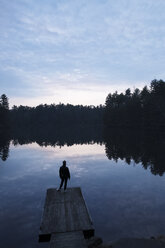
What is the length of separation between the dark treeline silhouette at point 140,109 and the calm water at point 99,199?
65709 mm

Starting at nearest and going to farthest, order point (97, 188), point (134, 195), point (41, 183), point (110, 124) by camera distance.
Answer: point (134, 195)
point (97, 188)
point (41, 183)
point (110, 124)

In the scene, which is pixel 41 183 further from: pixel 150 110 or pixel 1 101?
pixel 1 101

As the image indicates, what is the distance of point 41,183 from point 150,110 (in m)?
78.7

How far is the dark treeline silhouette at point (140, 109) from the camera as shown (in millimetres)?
91062

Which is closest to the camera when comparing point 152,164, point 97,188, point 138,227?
point 138,227

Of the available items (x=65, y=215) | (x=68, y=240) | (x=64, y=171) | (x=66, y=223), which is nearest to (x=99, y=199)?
(x=64, y=171)

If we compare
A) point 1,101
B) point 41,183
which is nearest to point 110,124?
point 1,101

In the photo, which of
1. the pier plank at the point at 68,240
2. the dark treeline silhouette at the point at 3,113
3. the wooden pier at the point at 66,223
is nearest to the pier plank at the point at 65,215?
the wooden pier at the point at 66,223

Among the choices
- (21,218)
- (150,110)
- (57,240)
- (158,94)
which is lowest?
(21,218)

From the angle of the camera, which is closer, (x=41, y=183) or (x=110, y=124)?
(x=41, y=183)

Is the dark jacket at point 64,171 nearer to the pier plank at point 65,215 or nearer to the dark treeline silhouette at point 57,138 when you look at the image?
the pier plank at point 65,215

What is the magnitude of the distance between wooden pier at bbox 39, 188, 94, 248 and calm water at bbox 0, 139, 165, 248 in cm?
105

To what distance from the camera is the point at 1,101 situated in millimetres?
119188

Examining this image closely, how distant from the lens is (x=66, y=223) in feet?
37.1
